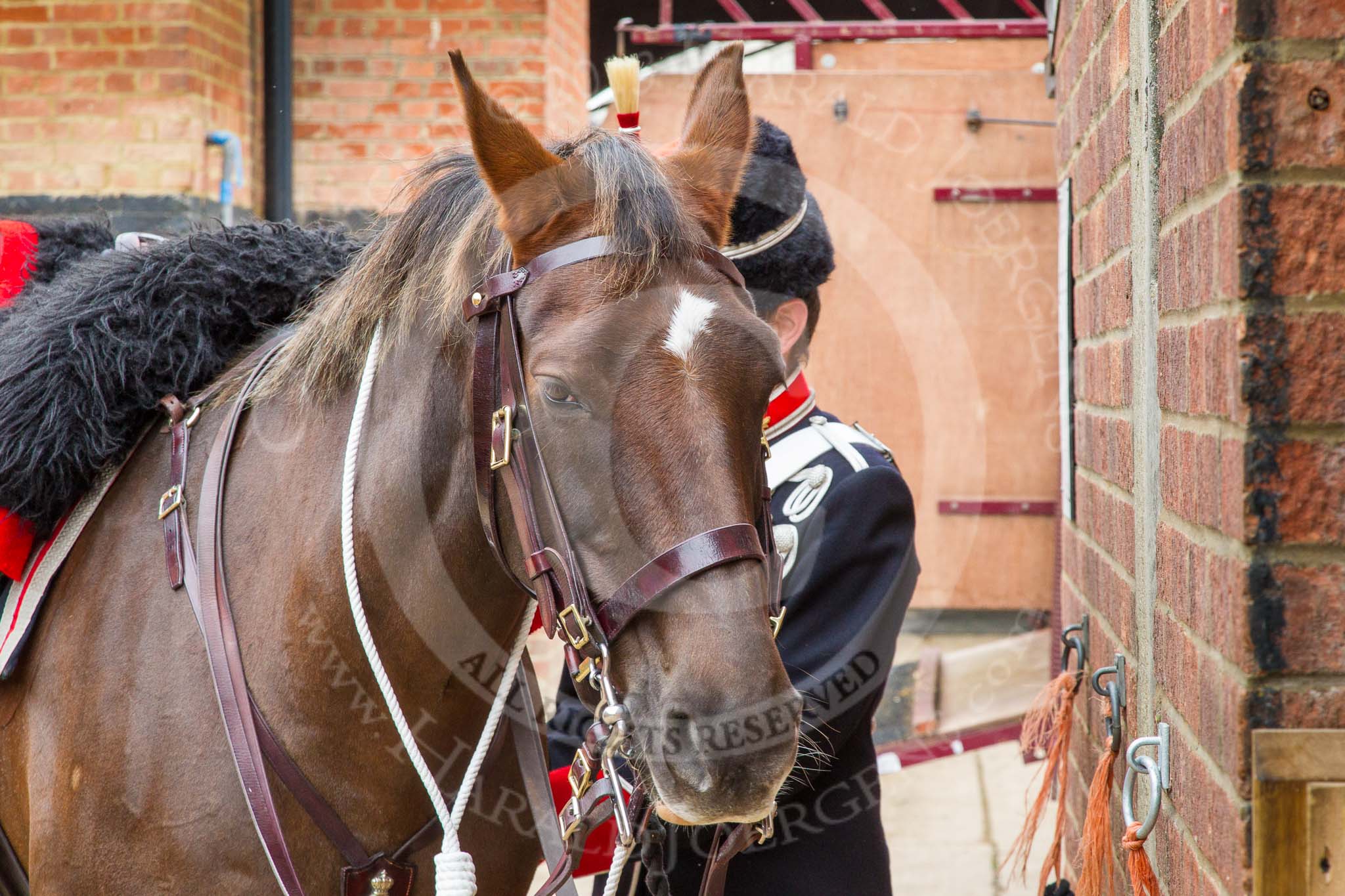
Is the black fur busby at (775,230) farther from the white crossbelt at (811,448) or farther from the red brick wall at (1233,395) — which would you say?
the red brick wall at (1233,395)

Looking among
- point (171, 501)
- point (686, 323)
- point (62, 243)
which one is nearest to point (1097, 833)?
point (686, 323)

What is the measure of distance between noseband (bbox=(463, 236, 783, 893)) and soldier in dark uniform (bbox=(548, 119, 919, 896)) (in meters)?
0.28

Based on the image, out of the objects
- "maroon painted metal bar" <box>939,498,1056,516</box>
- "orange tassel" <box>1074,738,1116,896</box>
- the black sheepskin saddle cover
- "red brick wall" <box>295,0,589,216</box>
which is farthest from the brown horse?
"red brick wall" <box>295,0,589,216</box>

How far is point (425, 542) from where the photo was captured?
64.5 inches

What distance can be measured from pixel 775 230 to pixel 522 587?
2.94 feet

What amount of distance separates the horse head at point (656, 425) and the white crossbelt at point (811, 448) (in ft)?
1.61

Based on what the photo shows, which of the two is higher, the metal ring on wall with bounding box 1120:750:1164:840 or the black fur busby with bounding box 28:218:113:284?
the black fur busby with bounding box 28:218:113:284

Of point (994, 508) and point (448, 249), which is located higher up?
point (448, 249)

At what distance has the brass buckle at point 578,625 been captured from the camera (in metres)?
1.35

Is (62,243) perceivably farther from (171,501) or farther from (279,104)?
(279,104)

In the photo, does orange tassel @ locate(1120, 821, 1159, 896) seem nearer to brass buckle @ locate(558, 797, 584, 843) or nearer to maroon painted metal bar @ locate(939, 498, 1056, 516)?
brass buckle @ locate(558, 797, 584, 843)

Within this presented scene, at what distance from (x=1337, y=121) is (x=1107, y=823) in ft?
3.43

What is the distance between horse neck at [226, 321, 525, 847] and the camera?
1621 mm

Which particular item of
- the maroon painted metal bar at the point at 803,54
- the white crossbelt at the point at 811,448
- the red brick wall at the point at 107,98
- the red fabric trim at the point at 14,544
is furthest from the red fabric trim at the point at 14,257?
the maroon painted metal bar at the point at 803,54
